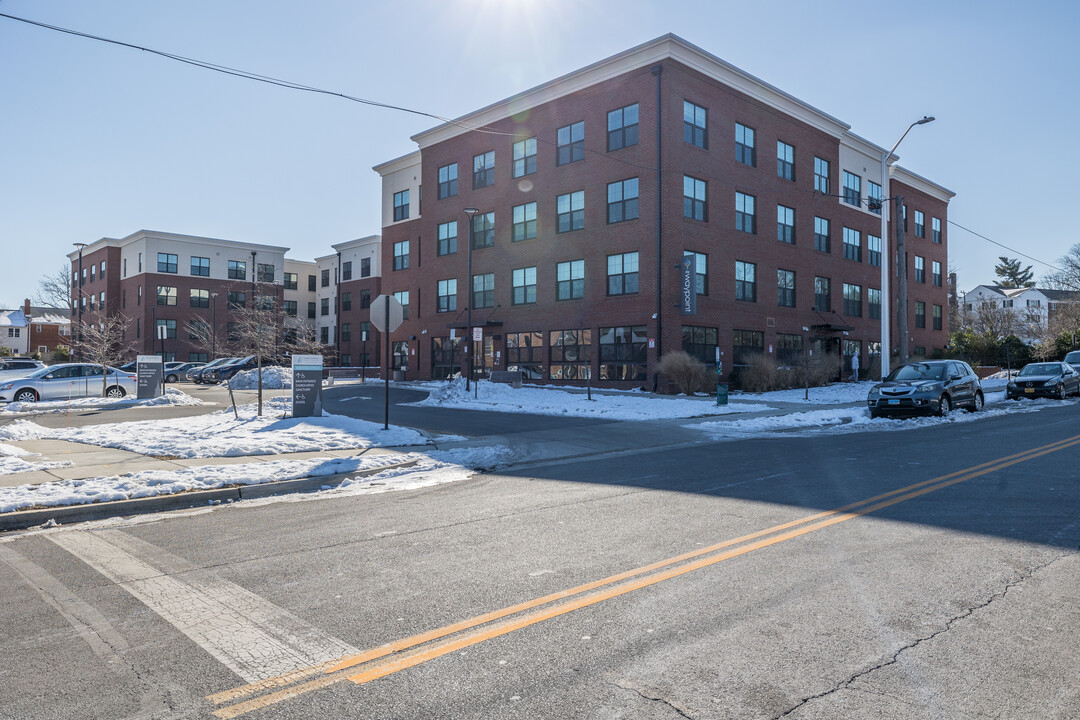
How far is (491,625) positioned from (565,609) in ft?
1.72

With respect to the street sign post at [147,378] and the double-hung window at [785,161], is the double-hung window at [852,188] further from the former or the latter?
the street sign post at [147,378]

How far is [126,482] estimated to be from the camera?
348 inches

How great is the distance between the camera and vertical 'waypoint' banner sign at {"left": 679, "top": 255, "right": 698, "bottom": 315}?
30.8 meters

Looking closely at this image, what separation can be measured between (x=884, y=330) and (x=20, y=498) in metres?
31.7

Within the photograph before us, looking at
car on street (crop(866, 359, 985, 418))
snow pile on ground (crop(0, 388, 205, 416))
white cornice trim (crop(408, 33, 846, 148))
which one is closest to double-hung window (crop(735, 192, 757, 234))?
white cornice trim (crop(408, 33, 846, 148))

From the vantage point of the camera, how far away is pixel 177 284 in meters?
65.9

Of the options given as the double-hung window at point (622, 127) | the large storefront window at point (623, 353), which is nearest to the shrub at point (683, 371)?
the large storefront window at point (623, 353)

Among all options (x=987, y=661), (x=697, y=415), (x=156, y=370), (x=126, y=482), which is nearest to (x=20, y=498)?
(x=126, y=482)

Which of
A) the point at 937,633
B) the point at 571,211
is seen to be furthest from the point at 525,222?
the point at 937,633

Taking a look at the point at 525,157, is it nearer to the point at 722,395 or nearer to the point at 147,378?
the point at 722,395

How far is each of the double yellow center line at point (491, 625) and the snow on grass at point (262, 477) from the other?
5.04 m

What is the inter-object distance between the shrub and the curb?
2056 cm

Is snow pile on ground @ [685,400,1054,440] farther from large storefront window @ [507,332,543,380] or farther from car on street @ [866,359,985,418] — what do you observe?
large storefront window @ [507,332,543,380]

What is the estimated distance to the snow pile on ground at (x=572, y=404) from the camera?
21.1 m
